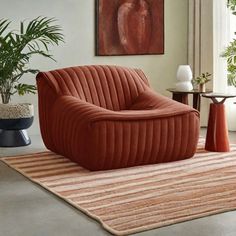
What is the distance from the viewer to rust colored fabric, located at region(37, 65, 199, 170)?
3.98 metres

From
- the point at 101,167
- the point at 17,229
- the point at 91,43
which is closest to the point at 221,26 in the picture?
the point at 91,43

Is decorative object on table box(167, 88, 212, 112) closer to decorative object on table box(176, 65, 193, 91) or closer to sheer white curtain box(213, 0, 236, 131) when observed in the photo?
decorative object on table box(176, 65, 193, 91)

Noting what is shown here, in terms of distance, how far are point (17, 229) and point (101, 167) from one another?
130 cm

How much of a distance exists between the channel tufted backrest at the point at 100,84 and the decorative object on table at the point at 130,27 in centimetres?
101

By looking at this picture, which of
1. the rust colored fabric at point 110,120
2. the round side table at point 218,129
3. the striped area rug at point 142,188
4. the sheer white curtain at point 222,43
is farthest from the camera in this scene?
the sheer white curtain at point 222,43

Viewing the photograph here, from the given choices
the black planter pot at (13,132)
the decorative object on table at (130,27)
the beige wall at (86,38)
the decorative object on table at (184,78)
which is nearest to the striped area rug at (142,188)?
the black planter pot at (13,132)

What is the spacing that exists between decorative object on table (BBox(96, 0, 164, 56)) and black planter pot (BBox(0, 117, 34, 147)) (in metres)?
1.35

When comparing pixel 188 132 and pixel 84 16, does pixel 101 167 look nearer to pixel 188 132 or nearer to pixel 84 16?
pixel 188 132

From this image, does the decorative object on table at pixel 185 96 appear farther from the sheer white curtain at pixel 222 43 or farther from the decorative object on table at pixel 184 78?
the sheer white curtain at pixel 222 43

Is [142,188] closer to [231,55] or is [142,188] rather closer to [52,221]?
[52,221]

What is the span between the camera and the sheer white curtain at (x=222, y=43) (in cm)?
595

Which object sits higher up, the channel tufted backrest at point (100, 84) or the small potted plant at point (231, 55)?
the small potted plant at point (231, 55)

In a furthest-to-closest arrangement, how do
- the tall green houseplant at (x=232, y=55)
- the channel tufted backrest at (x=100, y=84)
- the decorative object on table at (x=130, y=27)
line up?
the decorative object on table at (x=130, y=27)
the tall green houseplant at (x=232, y=55)
the channel tufted backrest at (x=100, y=84)

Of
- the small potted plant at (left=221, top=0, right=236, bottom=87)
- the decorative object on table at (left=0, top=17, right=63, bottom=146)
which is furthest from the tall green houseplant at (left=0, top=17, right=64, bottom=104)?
the small potted plant at (left=221, top=0, right=236, bottom=87)
